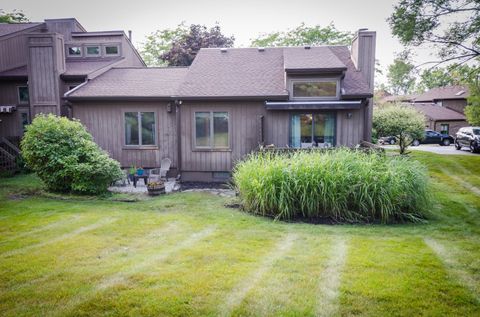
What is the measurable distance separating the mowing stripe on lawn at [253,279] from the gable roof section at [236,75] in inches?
287

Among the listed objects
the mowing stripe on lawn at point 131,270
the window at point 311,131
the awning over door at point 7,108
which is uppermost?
the awning over door at point 7,108

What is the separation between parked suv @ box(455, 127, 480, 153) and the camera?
20.4 meters

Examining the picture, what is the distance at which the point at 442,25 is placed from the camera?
13.2 metres

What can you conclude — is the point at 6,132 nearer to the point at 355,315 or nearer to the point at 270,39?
the point at 355,315

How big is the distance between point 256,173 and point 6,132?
14.5 m

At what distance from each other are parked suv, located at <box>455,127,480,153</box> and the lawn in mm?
15853

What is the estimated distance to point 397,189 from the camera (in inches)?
283

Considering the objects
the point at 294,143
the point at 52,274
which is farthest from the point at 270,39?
the point at 52,274

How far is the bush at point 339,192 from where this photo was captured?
716 cm

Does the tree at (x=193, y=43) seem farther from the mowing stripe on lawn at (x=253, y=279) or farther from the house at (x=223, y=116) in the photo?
the mowing stripe on lawn at (x=253, y=279)

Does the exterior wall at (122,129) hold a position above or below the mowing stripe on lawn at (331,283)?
above

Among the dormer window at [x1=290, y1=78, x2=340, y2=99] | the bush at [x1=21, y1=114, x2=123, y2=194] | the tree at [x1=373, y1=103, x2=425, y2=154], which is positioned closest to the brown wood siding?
the dormer window at [x1=290, y1=78, x2=340, y2=99]

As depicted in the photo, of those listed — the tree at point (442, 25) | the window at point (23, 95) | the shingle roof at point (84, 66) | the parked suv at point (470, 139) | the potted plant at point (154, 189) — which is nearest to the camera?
the potted plant at point (154, 189)

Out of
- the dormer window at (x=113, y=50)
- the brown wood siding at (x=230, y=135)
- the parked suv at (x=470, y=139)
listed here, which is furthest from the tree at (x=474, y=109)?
the dormer window at (x=113, y=50)
